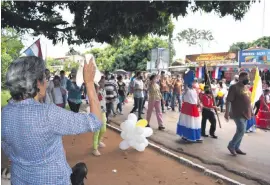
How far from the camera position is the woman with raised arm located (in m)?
1.70

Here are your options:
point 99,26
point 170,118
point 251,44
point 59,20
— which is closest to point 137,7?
point 99,26

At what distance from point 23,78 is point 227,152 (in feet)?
19.3

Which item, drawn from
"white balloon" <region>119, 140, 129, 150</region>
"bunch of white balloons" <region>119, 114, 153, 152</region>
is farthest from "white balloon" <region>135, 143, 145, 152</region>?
"white balloon" <region>119, 140, 129, 150</region>

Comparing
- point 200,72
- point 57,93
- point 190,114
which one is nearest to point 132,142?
point 190,114

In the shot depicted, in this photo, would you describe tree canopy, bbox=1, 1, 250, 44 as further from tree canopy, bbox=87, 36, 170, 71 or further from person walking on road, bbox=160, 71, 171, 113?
tree canopy, bbox=87, 36, 170, 71

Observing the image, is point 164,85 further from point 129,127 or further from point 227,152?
point 129,127

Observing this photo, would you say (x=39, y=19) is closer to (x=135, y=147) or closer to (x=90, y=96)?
(x=135, y=147)

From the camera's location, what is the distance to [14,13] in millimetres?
6016

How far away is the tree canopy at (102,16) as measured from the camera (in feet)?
17.5

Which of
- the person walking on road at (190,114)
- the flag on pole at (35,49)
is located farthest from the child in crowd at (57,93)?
the person walking on road at (190,114)

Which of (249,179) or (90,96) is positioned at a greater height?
(90,96)

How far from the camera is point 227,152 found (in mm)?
6738

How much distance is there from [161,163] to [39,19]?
404 cm

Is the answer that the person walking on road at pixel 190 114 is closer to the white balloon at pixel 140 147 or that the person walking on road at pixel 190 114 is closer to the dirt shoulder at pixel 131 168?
the dirt shoulder at pixel 131 168
